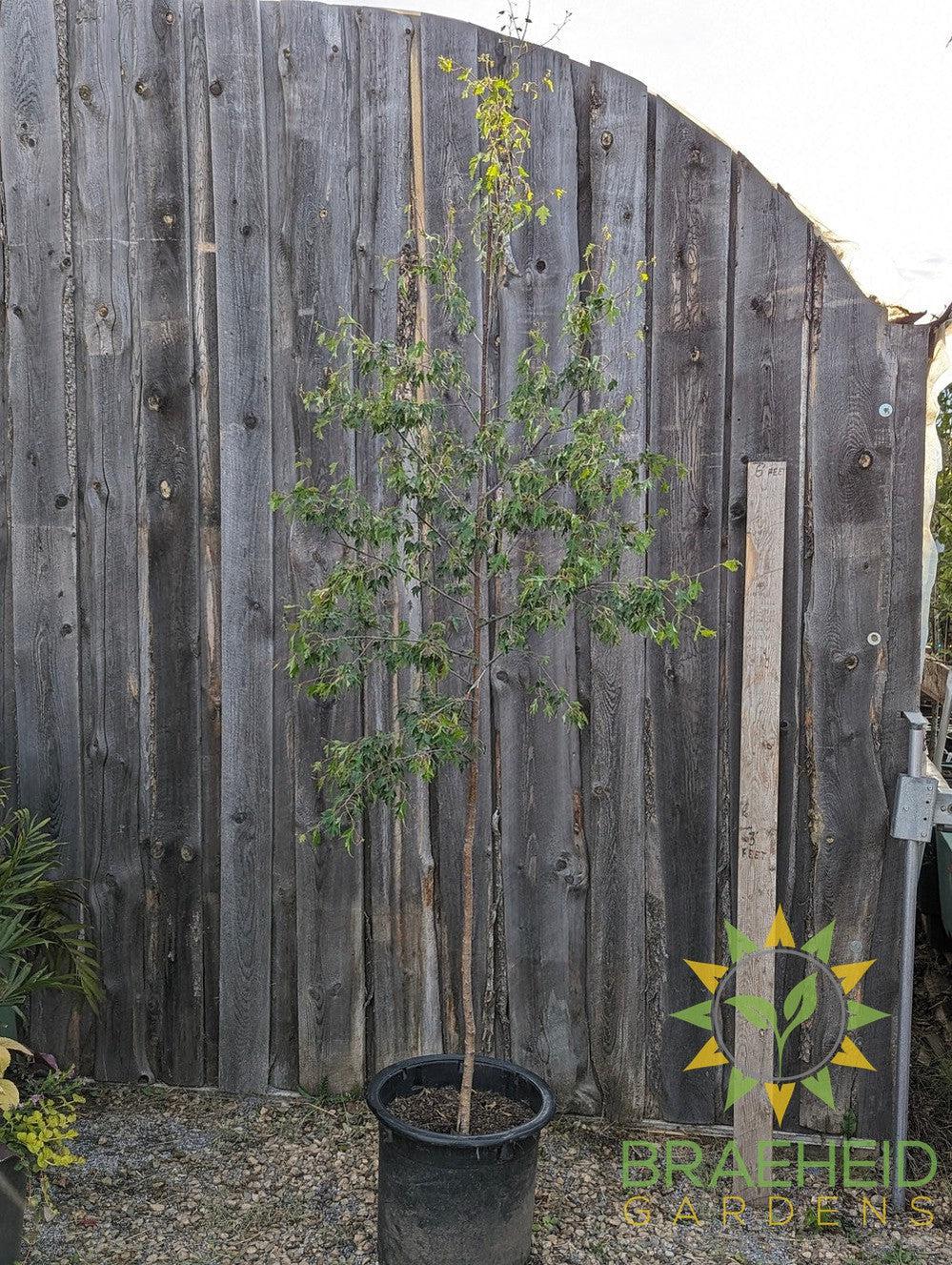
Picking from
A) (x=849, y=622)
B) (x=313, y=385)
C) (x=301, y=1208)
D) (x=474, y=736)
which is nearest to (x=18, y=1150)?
(x=301, y=1208)

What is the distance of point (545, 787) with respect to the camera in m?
2.96

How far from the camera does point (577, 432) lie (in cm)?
211

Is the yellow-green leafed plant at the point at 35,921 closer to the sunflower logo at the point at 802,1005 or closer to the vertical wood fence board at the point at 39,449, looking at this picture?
the vertical wood fence board at the point at 39,449

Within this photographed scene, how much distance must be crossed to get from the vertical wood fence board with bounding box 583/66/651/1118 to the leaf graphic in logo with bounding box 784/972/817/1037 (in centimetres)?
40

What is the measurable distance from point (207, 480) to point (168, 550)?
0.24m

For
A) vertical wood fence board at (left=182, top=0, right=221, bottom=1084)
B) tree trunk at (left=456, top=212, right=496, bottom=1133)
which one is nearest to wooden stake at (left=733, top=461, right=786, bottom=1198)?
tree trunk at (left=456, top=212, right=496, bottom=1133)

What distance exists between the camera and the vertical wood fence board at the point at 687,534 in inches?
110

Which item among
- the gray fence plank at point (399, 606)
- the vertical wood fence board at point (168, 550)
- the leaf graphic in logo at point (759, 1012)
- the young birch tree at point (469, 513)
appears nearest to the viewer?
the young birch tree at point (469, 513)

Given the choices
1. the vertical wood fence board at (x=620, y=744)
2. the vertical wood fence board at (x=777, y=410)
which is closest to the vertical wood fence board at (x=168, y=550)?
the vertical wood fence board at (x=620, y=744)

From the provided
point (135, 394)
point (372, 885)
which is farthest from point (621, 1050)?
point (135, 394)

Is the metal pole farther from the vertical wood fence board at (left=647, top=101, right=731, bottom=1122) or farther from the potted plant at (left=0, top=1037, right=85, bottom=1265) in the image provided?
the potted plant at (left=0, top=1037, right=85, bottom=1265)

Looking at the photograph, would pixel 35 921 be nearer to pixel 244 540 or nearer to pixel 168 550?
pixel 168 550

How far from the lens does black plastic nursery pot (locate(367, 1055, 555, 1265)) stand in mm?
2287

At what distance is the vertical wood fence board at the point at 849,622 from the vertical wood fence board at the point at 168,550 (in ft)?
5.81
